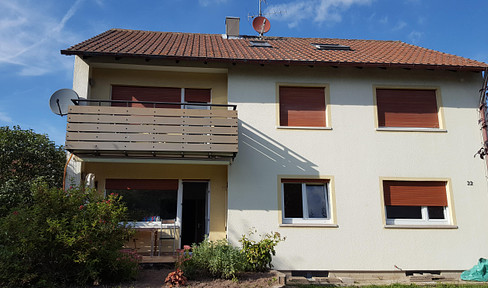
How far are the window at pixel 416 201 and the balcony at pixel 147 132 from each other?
4748 mm

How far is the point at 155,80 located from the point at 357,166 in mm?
6591

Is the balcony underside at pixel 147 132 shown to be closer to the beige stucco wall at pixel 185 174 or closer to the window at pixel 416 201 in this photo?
the beige stucco wall at pixel 185 174

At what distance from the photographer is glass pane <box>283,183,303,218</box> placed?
10.6 metres

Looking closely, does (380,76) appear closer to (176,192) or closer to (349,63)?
(349,63)

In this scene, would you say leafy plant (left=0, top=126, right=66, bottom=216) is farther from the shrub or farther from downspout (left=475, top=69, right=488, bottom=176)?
downspout (left=475, top=69, right=488, bottom=176)

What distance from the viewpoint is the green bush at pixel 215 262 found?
27.7ft

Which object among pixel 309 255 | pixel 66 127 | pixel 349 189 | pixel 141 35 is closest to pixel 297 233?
pixel 309 255

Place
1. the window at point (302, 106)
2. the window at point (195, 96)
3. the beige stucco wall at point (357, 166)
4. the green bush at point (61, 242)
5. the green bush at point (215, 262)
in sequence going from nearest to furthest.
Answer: the green bush at point (61, 242), the green bush at point (215, 262), the beige stucco wall at point (357, 166), the window at point (302, 106), the window at point (195, 96)

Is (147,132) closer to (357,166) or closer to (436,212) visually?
(357,166)

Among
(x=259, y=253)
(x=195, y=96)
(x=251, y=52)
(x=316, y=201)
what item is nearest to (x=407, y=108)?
(x=316, y=201)

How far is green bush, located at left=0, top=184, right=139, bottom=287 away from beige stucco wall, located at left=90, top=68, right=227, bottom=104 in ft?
14.1

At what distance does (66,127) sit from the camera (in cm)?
945

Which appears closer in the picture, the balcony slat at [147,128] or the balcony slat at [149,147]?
the balcony slat at [149,147]

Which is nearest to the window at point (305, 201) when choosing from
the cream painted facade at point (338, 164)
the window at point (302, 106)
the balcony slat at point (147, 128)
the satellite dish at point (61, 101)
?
the cream painted facade at point (338, 164)
